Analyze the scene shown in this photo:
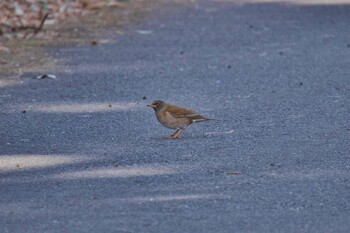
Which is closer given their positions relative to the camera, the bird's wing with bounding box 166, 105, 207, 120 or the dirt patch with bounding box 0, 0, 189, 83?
the bird's wing with bounding box 166, 105, 207, 120

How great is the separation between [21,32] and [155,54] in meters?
→ 2.38

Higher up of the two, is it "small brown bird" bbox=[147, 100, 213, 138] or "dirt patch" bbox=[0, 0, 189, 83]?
"small brown bird" bbox=[147, 100, 213, 138]

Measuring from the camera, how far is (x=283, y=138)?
9.36 m

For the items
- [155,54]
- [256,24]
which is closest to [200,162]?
[155,54]

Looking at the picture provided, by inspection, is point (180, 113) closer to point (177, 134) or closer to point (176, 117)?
point (176, 117)

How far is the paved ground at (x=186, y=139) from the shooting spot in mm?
6898

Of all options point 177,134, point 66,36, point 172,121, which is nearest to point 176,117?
point 172,121

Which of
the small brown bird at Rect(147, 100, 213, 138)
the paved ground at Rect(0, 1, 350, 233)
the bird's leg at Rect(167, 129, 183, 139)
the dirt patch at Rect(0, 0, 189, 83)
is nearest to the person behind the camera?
the paved ground at Rect(0, 1, 350, 233)

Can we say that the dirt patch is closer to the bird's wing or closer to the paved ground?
the paved ground

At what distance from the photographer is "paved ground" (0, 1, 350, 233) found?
22.6 ft

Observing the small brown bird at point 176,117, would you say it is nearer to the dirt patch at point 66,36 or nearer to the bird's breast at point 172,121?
the bird's breast at point 172,121

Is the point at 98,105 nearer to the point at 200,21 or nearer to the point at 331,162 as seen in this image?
the point at 331,162

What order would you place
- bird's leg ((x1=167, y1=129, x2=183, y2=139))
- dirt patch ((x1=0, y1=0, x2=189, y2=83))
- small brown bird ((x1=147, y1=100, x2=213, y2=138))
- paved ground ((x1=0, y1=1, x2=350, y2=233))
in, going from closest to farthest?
paved ground ((x1=0, y1=1, x2=350, y2=233)), small brown bird ((x1=147, y1=100, x2=213, y2=138)), bird's leg ((x1=167, y1=129, x2=183, y2=139)), dirt patch ((x1=0, y1=0, x2=189, y2=83))

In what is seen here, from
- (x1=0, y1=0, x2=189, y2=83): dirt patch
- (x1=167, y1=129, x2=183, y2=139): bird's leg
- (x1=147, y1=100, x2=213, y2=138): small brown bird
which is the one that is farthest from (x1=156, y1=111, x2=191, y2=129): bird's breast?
(x1=0, y1=0, x2=189, y2=83): dirt patch
